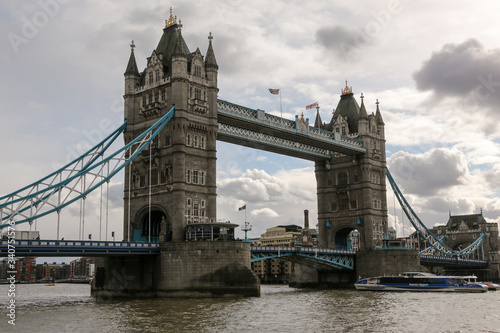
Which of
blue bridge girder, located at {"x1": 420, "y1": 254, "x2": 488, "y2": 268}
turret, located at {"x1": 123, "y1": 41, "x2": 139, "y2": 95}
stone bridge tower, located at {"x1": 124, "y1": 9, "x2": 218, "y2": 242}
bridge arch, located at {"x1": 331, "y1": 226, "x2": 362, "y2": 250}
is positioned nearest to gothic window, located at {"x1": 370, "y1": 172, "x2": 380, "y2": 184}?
bridge arch, located at {"x1": 331, "y1": 226, "x2": 362, "y2": 250}

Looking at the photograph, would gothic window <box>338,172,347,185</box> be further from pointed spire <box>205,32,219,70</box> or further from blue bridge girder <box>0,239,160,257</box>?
blue bridge girder <box>0,239,160,257</box>

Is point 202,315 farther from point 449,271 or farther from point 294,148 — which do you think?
point 449,271

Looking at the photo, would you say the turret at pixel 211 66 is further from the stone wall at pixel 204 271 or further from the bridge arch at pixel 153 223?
the stone wall at pixel 204 271

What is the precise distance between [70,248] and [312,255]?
128ft

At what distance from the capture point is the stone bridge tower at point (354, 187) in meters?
96.0

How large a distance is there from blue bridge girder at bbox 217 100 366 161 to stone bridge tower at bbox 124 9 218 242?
14.8 feet

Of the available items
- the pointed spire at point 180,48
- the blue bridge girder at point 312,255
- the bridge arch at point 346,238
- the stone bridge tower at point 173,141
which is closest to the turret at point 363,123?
the bridge arch at point 346,238

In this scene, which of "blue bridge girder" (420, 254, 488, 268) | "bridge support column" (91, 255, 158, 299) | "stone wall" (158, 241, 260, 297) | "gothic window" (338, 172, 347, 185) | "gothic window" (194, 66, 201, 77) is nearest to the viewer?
"stone wall" (158, 241, 260, 297)

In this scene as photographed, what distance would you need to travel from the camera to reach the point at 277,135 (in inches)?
3280

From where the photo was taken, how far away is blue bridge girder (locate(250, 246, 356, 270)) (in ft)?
243

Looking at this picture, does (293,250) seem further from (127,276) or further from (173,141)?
(127,276)

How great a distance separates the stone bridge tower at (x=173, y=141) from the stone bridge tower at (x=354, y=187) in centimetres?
3481

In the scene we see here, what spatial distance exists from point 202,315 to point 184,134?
29.7 metres

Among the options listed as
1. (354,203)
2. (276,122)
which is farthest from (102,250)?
(354,203)
